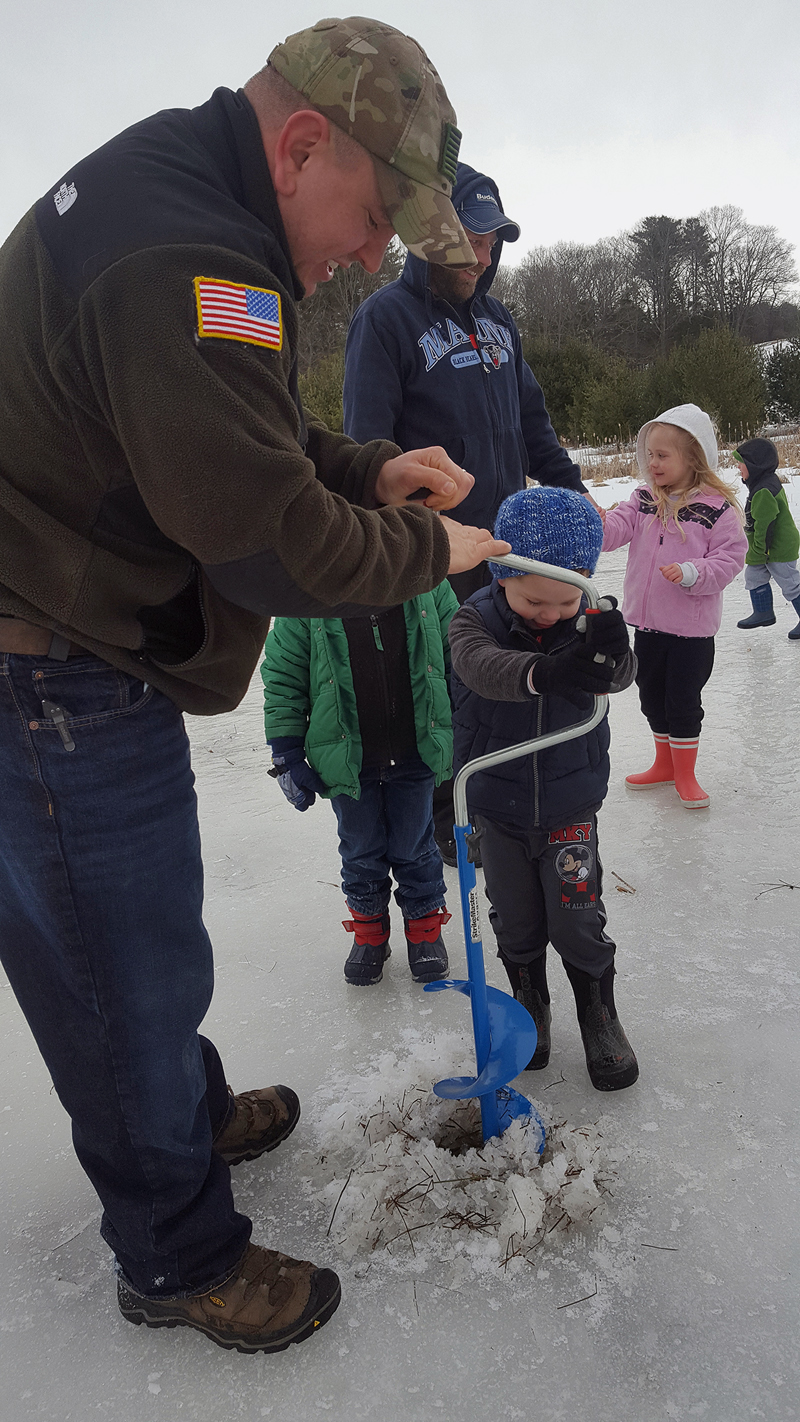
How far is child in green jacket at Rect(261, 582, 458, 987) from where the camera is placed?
7.52 ft

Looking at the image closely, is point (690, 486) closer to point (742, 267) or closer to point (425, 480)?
point (425, 480)

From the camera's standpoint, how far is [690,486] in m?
3.36

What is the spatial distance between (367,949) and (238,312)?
1.77 metres

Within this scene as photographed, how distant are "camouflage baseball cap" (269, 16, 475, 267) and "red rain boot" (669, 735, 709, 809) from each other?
7.87ft

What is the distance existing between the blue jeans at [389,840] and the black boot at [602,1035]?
1.96 ft

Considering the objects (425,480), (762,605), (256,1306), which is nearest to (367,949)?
(256,1306)

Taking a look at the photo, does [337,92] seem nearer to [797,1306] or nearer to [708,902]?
[797,1306]

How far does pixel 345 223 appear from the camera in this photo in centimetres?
116

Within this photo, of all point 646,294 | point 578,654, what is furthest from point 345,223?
point 646,294

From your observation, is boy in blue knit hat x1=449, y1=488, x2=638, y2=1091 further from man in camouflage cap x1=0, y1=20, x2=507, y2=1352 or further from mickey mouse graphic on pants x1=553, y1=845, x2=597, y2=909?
man in camouflage cap x1=0, y1=20, x2=507, y2=1352

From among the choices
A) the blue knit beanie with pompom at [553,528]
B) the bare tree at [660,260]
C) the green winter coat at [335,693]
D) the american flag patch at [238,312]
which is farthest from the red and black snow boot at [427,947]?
the bare tree at [660,260]

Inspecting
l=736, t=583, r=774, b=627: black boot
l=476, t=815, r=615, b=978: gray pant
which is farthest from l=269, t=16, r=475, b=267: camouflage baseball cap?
l=736, t=583, r=774, b=627: black boot

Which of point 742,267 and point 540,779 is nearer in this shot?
point 540,779

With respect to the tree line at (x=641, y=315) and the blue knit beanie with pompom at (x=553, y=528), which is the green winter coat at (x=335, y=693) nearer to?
the blue knit beanie with pompom at (x=553, y=528)
